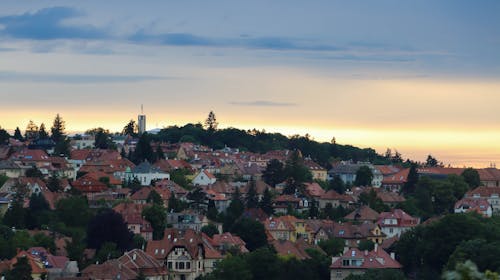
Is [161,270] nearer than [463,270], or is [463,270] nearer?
[463,270]

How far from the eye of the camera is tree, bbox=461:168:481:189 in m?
118

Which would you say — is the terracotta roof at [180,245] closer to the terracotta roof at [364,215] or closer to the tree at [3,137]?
the terracotta roof at [364,215]

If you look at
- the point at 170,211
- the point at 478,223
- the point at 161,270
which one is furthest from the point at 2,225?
the point at 478,223

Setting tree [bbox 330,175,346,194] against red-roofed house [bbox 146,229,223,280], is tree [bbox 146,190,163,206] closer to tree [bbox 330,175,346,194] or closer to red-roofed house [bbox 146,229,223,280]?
red-roofed house [bbox 146,229,223,280]

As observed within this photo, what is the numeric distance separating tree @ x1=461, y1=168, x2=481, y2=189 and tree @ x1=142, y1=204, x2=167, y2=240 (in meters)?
39.6

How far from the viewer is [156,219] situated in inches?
3319

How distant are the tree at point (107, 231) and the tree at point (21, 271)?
35.8 ft

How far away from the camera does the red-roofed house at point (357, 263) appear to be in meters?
70.6

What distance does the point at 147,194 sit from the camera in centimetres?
9612

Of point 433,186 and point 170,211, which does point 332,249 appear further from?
point 433,186

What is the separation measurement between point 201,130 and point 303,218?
220 feet

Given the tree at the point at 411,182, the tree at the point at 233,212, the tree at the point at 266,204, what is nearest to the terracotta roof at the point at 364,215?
the tree at the point at 266,204

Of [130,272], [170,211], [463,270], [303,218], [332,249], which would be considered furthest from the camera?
[303,218]

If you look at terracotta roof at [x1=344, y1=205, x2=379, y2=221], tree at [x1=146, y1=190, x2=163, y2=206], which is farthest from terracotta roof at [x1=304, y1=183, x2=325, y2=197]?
tree at [x1=146, y1=190, x2=163, y2=206]
